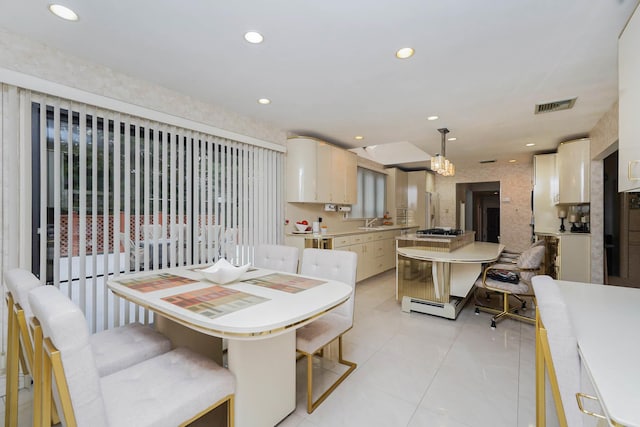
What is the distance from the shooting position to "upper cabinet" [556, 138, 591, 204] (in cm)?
415

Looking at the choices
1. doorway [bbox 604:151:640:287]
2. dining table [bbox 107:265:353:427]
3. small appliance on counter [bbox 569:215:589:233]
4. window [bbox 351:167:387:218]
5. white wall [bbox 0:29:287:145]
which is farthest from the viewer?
window [bbox 351:167:387:218]

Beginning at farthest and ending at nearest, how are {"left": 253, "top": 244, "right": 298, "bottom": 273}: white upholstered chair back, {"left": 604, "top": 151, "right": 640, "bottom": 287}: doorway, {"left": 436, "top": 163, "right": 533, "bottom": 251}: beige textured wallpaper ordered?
1. {"left": 436, "top": 163, "right": 533, "bottom": 251}: beige textured wallpaper
2. {"left": 604, "top": 151, "right": 640, "bottom": 287}: doorway
3. {"left": 253, "top": 244, "right": 298, "bottom": 273}: white upholstered chair back

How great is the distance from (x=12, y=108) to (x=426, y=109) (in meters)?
3.67

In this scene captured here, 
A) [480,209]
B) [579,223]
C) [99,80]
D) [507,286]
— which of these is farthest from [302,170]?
[480,209]

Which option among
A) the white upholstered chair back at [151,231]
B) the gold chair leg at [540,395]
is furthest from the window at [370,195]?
the gold chair leg at [540,395]

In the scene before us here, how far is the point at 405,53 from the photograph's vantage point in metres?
2.12

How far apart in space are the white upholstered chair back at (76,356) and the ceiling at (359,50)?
171cm

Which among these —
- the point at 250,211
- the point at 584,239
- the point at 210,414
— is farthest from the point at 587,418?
the point at 584,239

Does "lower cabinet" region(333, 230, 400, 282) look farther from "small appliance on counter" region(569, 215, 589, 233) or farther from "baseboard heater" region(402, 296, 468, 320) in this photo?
"small appliance on counter" region(569, 215, 589, 233)

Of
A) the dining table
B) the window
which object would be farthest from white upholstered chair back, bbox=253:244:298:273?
the window

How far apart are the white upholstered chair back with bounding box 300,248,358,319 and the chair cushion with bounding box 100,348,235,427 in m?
1.05

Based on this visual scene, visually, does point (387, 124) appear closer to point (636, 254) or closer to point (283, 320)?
point (283, 320)

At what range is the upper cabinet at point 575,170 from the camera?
13.6 feet

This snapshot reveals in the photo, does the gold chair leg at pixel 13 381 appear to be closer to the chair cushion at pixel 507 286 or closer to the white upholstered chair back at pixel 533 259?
the chair cushion at pixel 507 286
